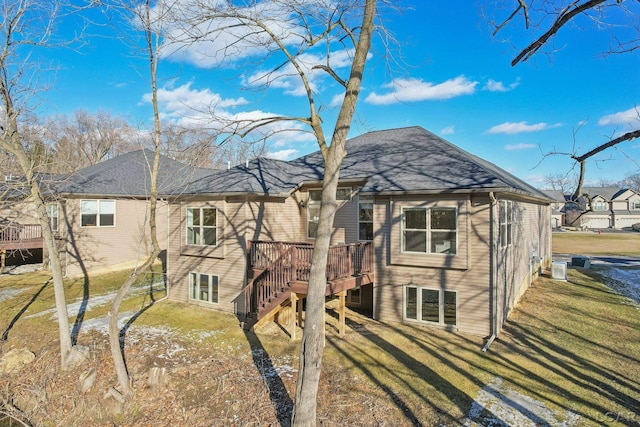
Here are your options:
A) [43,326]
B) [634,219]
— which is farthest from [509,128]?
[634,219]

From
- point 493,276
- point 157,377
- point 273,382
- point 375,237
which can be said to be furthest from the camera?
point 375,237

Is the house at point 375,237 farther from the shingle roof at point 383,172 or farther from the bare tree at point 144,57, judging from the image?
the bare tree at point 144,57

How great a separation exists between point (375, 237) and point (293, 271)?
9.90ft

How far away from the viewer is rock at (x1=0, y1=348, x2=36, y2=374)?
8789 mm

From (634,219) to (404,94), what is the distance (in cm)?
6738

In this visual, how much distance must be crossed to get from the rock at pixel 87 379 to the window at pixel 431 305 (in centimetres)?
836

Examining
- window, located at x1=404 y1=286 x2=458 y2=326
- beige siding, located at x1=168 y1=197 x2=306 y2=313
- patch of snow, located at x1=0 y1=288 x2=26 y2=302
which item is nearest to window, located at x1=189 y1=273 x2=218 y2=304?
beige siding, located at x1=168 y1=197 x2=306 y2=313

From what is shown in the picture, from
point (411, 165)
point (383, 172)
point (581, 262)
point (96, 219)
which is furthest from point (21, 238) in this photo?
point (581, 262)

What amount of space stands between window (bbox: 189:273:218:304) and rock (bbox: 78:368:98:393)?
5.00 m

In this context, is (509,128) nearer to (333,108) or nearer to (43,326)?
(333,108)

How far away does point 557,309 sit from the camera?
12336 mm

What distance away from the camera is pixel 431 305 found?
10.8 m

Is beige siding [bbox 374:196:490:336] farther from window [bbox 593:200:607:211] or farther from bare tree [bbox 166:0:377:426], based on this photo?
window [bbox 593:200:607:211]

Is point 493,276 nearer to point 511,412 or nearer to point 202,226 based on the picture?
point 511,412
